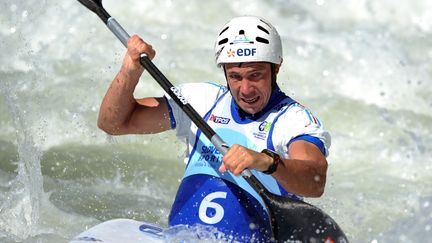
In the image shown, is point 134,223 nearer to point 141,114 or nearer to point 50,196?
point 141,114

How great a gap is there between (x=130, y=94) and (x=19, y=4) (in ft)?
18.1

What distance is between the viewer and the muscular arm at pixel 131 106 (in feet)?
14.7

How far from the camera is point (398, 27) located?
10141mm

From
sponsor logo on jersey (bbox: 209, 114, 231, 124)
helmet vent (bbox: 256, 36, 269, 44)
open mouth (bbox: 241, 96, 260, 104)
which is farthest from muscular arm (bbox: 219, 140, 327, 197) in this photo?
helmet vent (bbox: 256, 36, 269, 44)

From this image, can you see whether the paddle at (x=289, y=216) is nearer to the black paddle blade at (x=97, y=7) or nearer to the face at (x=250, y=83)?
the face at (x=250, y=83)

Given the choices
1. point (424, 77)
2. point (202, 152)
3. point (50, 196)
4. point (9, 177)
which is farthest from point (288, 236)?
point (424, 77)

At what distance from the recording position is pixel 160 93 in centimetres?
887

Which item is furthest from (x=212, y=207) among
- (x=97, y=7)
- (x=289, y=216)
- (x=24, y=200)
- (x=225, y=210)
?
(x=24, y=200)

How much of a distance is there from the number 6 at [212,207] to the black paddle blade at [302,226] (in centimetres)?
22

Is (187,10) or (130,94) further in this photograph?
(187,10)

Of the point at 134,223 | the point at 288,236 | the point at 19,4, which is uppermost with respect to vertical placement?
the point at 19,4

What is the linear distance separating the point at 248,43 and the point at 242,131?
383mm

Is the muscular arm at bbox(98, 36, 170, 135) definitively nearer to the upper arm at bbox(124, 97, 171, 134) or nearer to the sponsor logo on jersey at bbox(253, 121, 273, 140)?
the upper arm at bbox(124, 97, 171, 134)

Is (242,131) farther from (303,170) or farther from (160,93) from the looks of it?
(160,93)
